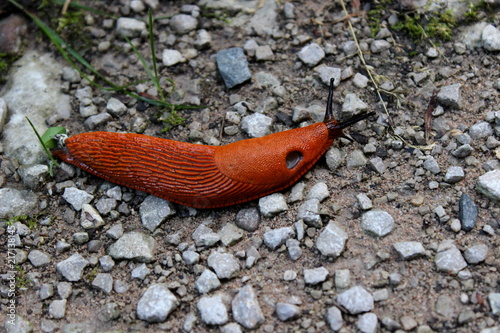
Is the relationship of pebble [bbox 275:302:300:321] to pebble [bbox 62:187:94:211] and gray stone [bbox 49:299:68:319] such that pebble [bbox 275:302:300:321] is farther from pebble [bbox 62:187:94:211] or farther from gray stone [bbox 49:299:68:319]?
pebble [bbox 62:187:94:211]

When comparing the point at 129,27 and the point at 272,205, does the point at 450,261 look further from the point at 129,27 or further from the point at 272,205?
the point at 129,27

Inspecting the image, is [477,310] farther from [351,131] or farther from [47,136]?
[47,136]

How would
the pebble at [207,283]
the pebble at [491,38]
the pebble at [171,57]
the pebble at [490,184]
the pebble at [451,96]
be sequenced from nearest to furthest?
the pebble at [207,283] < the pebble at [490,184] < the pebble at [451,96] < the pebble at [491,38] < the pebble at [171,57]

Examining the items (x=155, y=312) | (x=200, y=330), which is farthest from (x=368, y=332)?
(x=155, y=312)

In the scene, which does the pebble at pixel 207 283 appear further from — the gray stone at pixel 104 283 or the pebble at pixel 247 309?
the gray stone at pixel 104 283

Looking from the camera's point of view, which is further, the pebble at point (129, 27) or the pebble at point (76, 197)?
the pebble at point (129, 27)

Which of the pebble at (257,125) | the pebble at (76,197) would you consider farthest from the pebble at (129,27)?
the pebble at (76,197)

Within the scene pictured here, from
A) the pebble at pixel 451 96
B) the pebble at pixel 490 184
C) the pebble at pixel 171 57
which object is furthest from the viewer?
the pebble at pixel 171 57

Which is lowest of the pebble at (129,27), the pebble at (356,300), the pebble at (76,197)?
the pebble at (76,197)

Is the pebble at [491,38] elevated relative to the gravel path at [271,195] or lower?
elevated
